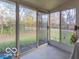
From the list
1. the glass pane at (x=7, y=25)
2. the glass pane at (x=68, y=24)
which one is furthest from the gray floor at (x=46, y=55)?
the glass pane at (x=68, y=24)

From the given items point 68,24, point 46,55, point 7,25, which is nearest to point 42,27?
point 68,24

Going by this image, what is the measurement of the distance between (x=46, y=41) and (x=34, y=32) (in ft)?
5.27

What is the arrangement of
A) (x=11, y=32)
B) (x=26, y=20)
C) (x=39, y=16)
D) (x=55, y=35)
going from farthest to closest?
(x=55, y=35)
(x=39, y=16)
(x=26, y=20)
(x=11, y=32)

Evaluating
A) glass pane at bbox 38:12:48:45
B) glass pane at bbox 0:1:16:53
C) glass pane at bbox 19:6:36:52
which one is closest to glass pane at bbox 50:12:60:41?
glass pane at bbox 38:12:48:45

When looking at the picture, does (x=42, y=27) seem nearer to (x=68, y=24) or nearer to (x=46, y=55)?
(x=68, y=24)

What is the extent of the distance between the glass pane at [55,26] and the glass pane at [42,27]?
349mm

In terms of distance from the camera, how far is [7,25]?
390 centimetres

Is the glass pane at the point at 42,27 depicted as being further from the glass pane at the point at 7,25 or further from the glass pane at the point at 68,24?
the glass pane at the point at 7,25

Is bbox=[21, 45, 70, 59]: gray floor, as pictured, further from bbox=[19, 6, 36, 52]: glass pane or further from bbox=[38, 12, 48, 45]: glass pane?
bbox=[38, 12, 48, 45]: glass pane

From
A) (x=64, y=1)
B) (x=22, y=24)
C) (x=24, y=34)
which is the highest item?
(x=64, y=1)

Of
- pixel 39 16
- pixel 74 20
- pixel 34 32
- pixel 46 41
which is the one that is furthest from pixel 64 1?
pixel 46 41

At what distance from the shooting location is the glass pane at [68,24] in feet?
17.6

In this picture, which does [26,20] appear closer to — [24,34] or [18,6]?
[24,34]

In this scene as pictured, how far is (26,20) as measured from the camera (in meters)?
5.09
